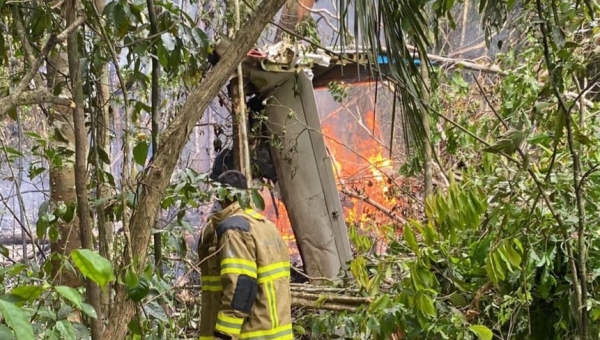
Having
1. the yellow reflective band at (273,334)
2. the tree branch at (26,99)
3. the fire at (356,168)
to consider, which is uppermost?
the fire at (356,168)

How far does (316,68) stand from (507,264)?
2652 millimetres

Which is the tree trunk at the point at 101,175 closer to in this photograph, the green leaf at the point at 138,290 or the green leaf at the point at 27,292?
the green leaf at the point at 138,290

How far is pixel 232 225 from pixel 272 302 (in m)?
0.39

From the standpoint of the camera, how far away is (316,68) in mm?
4230

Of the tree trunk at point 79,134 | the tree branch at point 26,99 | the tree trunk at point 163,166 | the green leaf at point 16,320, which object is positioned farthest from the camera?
the tree trunk at point 79,134

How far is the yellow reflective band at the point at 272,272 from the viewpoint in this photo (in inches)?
97.6

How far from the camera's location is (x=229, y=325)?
7.68ft

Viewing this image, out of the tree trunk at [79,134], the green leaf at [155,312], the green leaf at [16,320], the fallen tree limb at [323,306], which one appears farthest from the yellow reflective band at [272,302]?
the green leaf at [16,320]

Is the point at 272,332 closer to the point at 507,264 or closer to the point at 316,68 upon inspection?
the point at 507,264

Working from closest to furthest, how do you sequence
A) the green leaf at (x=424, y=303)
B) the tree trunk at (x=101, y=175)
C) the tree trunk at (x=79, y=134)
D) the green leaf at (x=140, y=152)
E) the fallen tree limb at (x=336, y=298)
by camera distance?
the tree trunk at (x=79, y=134)
the green leaf at (x=140, y=152)
the tree trunk at (x=101, y=175)
the green leaf at (x=424, y=303)
the fallen tree limb at (x=336, y=298)

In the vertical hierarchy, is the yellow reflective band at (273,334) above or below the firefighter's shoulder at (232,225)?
below

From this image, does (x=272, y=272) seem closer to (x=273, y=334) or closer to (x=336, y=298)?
(x=273, y=334)

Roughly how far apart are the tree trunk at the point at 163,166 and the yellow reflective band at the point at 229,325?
3.44ft

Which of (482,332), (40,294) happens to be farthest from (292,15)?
(40,294)
